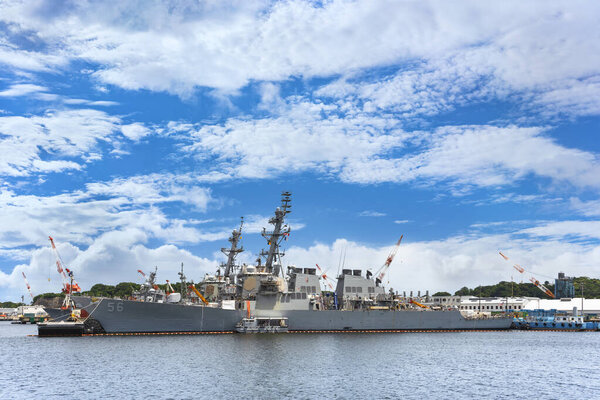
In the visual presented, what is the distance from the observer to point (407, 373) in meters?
39.4

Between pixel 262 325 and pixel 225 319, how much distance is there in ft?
15.4

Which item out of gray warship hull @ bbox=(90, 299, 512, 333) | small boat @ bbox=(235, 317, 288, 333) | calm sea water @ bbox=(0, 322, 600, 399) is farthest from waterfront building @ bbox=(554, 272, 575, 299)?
small boat @ bbox=(235, 317, 288, 333)

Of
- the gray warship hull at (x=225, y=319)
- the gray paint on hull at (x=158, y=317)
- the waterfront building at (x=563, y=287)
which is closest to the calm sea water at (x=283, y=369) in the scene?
the gray paint on hull at (x=158, y=317)

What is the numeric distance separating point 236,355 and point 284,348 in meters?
6.56

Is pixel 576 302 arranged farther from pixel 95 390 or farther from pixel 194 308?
pixel 95 390

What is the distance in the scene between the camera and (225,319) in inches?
2549

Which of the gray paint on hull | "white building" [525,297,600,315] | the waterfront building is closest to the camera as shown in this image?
the gray paint on hull

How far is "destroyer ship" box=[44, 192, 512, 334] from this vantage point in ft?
199

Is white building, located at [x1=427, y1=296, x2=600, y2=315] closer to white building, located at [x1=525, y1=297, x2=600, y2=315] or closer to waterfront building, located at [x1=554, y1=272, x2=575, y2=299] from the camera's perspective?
white building, located at [x1=525, y1=297, x2=600, y2=315]

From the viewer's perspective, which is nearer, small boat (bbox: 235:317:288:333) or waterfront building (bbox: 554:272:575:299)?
small boat (bbox: 235:317:288:333)

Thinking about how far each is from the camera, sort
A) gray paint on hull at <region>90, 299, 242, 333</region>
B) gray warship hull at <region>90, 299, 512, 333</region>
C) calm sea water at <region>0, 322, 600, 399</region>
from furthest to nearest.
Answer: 1. gray warship hull at <region>90, 299, 512, 333</region>
2. gray paint on hull at <region>90, 299, 242, 333</region>
3. calm sea water at <region>0, 322, 600, 399</region>

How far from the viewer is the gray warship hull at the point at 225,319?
60031mm

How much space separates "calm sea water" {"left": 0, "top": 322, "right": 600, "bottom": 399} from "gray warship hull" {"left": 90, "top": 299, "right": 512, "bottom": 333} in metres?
2.70

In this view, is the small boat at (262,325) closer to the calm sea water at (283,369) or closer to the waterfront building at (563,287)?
the calm sea water at (283,369)
